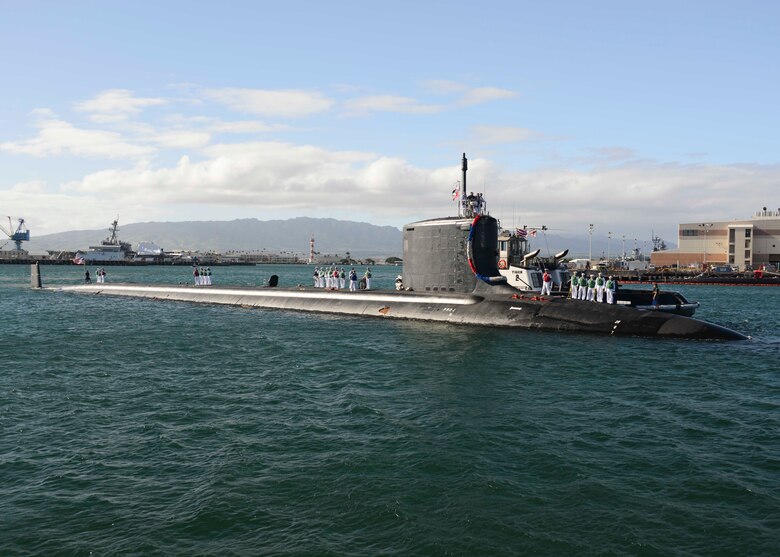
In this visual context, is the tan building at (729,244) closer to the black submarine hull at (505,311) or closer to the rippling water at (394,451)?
the black submarine hull at (505,311)

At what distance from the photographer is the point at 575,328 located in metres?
24.9

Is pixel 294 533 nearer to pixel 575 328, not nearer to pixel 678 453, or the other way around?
pixel 678 453

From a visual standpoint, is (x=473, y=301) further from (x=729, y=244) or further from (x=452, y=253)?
(x=729, y=244)

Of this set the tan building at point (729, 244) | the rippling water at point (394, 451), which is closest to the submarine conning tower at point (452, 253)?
the rippling water at point (394, 451)

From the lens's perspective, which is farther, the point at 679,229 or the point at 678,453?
the point at 679,229

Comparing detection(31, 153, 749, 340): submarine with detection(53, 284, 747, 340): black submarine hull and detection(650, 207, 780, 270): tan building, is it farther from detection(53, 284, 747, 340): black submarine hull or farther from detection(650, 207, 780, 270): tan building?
detection(650, 207, 780, 270): tan building

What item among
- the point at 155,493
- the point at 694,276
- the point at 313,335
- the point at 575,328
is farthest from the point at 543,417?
the point at 694,276

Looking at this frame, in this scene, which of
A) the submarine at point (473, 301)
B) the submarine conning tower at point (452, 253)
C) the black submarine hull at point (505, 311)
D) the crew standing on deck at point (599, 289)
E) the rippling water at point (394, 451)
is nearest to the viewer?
the rippling water at point (394, 451)

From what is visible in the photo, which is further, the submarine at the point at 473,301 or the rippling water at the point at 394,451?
the submarine at the point at 473,301

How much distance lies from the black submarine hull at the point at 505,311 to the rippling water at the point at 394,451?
199 centimetres

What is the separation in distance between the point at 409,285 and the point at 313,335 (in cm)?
682

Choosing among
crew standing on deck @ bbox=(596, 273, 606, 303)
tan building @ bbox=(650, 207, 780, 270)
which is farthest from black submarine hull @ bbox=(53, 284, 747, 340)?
tan building @ bbox=(650, 207, 780, 270)

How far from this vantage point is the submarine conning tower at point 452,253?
2728 cm

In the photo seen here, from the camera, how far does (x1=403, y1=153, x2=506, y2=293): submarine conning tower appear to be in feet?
89.5
